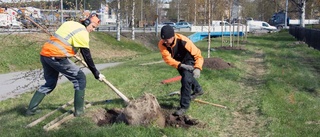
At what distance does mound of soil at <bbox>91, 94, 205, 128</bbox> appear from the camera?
18.8 ft

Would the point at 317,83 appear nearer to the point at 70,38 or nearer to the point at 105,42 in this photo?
the point at 70,38

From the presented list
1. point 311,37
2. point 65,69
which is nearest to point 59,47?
point 65,69

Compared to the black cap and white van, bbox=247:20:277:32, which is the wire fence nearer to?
the black cap

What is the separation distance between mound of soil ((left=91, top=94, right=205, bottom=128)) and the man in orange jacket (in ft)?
0.85

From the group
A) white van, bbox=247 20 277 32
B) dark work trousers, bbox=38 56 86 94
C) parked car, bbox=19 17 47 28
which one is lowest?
dark work trousers, bbox=38 56 86 94

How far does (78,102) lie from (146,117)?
4.17 feet

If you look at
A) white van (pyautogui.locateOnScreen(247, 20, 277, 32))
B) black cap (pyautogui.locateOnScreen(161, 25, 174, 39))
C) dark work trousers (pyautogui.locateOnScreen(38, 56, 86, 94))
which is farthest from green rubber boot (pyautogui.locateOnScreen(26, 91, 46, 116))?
white van (pyautogui.locateOnScreen(247, 20, 277, 32))

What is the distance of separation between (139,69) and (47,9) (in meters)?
4.21

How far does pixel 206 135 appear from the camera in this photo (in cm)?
561

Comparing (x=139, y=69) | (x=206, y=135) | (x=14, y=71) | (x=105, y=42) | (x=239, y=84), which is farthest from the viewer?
(x=105, y=42)

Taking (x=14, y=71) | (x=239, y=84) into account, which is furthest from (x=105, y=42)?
(x=239, y=84)

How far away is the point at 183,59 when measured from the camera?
6.75m

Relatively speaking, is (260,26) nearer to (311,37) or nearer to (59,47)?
Result: (311,37)

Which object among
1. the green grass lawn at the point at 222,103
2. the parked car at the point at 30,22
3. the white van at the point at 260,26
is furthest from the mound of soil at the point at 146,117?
the white van at the point at 260,26
